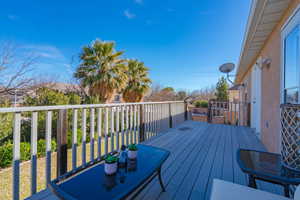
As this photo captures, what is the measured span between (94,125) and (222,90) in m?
13.2

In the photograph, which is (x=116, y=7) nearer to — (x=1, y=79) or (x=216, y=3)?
(x=216, y=3)

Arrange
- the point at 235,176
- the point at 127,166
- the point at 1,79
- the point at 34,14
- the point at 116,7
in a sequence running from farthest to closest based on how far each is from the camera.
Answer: the point at 34,14 < the point at 116,7 < the point at 1,79 < the point at 235,176 < the point at 127,166

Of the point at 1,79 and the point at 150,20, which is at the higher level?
the point at 150,20

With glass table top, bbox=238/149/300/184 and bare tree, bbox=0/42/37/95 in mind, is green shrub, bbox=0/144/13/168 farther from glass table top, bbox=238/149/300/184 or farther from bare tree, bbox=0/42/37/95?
bare tree, bbox=0/42/37/95

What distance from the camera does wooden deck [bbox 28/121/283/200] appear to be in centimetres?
157

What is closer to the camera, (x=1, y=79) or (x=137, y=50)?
(x=1, y=79)

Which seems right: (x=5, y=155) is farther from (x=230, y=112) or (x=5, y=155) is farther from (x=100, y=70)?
(x=230, y=112)

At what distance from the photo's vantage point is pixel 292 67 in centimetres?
189

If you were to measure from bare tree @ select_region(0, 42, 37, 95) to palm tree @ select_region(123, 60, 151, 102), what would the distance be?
18.1 ft

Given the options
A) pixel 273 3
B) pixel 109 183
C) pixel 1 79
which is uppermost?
pixel 273 3

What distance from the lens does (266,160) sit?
130cm

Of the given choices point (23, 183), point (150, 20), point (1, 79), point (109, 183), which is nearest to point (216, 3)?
point (150, 20)

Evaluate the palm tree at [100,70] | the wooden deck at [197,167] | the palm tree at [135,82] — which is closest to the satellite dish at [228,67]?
the wooden deck at [197,167]

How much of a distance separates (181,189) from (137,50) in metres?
11.7
